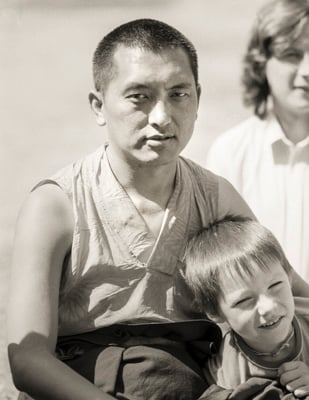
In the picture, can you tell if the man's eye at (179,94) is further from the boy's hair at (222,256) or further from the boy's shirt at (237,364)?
the boy's shirt at (237,364)

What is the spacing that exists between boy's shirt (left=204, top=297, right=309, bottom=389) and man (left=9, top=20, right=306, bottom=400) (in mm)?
43

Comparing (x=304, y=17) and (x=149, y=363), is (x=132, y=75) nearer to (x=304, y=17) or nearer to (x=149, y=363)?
(x=149, y=363)

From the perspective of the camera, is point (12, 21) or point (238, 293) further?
point (12, 21)

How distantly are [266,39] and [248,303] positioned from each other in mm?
1244

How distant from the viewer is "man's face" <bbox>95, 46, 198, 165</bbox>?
2.19 m

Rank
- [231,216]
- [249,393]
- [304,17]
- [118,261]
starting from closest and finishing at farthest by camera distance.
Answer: [249,393] → [118,261] → [231,216] → [304,17]

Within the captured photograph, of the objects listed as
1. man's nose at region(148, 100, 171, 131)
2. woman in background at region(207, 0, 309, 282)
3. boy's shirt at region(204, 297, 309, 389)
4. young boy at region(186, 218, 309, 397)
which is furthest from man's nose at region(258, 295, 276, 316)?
woman in background at region(207, 0, 309, 282)

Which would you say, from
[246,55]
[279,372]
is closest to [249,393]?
[279,372]

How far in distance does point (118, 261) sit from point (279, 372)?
478mm

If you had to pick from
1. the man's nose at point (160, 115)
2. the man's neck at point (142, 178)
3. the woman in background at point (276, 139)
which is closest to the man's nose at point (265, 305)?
the man's neck at point (142, 178)

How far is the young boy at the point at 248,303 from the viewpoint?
2170mm

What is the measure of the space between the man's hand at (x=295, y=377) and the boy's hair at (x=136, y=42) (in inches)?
30.3

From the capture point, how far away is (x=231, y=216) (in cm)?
240

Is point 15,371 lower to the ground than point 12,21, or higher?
lower
